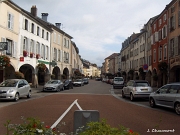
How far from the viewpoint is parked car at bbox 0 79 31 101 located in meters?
14.6

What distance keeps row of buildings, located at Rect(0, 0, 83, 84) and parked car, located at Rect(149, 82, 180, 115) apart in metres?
13.2

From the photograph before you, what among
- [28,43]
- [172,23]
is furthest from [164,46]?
[28,43]

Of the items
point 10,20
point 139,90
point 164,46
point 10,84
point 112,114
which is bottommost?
point 112,114

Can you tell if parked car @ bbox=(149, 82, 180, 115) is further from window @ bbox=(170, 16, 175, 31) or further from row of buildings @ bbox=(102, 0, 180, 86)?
window @ bbox=(170, 16, 175, 31)

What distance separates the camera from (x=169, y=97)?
11.0m

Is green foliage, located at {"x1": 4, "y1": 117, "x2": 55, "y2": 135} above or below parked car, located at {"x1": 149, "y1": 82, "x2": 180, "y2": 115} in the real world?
above

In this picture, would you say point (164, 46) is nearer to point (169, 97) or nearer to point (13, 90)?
point (169, 97)

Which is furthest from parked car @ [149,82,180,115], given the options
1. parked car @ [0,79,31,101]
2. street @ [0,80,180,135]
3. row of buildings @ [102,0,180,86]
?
row of buildings @ [102,0,180,86]

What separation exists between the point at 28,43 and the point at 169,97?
2283 centimetres

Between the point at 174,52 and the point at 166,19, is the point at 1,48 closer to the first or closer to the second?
the point at 174,52

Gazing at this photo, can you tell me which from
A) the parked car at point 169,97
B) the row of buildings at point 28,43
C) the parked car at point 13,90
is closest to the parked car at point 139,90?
the parked car at point 169,97

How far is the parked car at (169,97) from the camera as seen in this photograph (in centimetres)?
1038

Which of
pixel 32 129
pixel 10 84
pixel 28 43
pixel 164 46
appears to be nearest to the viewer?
pixel 32 129

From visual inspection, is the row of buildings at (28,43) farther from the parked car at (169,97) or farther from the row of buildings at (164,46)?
the row of buildings at (164,46)
